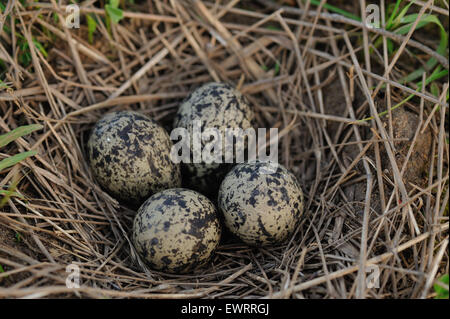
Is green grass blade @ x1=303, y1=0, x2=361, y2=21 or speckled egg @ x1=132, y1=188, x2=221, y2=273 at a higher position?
green grass blade @ x1=303, y1=0, x2=361, y2=21

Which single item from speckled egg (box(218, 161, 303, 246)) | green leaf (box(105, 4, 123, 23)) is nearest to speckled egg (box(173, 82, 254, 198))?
speckled egg (box(218, 161, 303, 246))

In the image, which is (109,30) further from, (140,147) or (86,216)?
(86,216)

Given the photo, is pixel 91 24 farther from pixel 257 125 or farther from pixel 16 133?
pixel 257 125

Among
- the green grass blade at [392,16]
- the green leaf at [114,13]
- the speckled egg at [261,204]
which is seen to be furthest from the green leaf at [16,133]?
the green grass blade at [392,16]

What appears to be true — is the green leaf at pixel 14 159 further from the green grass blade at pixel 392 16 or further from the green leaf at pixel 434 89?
the green leaf at pixel 434 89

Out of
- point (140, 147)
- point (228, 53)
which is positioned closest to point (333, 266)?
point (140, 147)

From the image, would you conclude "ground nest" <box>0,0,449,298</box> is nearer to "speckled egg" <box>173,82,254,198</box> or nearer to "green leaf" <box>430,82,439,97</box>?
"green leaf" <box>430,82,439,97</box>
